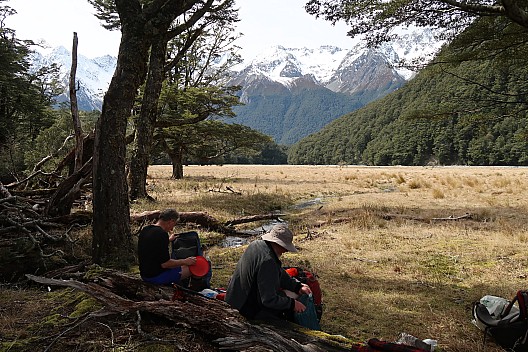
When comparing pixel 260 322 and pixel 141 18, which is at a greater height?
pixel 141 18

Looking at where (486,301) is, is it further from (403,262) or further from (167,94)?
(167,94)

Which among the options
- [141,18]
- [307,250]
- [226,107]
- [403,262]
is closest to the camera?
[141,18]

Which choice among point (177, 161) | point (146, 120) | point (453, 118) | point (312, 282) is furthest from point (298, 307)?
point (177, 161)

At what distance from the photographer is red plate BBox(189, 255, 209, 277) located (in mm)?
4508

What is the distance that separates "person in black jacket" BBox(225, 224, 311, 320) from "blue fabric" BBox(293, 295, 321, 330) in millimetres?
74

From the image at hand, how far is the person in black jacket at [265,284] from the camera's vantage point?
333 centimetres

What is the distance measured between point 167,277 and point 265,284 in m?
1.47

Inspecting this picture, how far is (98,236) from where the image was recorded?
5781mm

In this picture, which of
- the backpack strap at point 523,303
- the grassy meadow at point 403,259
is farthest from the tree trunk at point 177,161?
the backpack strap at point 523,303

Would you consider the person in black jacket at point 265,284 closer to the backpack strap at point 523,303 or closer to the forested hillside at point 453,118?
the backpack strap at point 523,303

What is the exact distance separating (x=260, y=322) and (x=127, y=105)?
4.05m

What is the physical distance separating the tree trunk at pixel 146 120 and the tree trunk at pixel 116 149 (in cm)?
606

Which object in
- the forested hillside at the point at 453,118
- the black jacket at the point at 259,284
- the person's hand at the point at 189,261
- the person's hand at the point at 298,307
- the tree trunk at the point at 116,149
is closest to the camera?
the black jacket at the point at 259,284

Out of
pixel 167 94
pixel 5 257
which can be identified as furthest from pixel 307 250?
pixel 167 94
